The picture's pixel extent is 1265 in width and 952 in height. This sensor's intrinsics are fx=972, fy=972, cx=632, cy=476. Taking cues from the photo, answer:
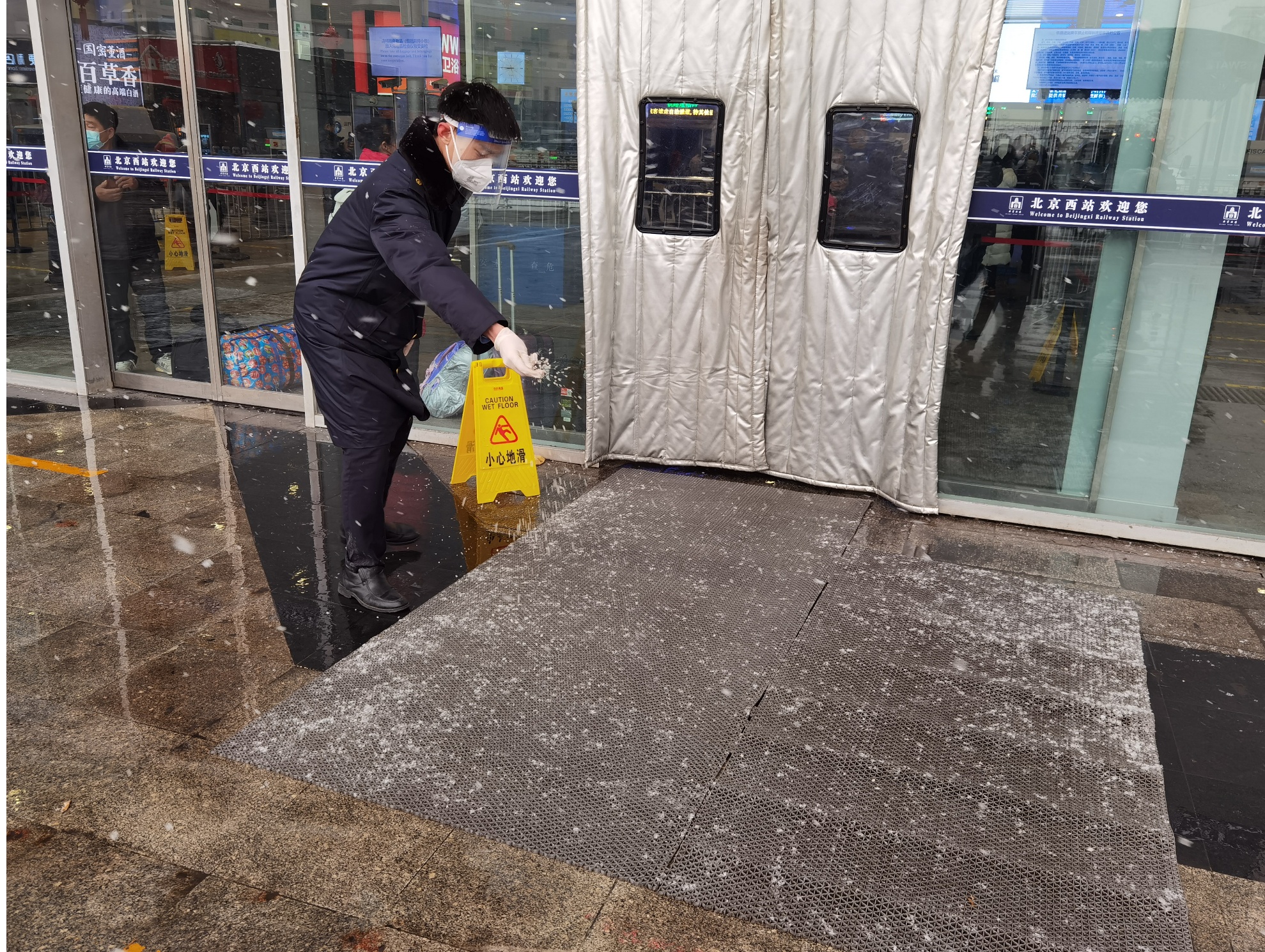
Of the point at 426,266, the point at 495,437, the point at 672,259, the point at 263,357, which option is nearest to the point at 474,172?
the point at 426,266

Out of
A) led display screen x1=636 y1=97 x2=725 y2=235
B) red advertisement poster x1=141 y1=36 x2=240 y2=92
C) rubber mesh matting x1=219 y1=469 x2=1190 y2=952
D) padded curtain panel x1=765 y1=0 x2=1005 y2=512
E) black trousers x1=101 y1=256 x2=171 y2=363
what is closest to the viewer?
rubber mesh matting x1=219 y1=469 x2=1190 y2=952

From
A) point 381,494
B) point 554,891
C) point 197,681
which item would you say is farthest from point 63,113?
point 554,891

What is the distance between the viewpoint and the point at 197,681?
324cm

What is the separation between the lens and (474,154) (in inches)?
143

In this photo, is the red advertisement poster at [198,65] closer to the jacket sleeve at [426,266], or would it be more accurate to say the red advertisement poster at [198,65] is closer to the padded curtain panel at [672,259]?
the padded curtain panel at [672,259]

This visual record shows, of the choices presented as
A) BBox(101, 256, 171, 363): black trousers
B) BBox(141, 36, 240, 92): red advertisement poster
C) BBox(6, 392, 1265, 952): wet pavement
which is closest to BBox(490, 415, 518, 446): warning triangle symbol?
BBox(6, 392, 1265, 952): wet pavement

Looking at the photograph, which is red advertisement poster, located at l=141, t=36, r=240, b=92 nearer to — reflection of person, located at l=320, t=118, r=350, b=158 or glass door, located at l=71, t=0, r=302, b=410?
glass door, located at l=71, t=0, r=302, b=410

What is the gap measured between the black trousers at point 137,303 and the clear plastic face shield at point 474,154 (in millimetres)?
3967

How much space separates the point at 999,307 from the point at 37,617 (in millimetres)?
4406

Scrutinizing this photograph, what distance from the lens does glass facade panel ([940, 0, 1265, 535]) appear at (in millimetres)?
4273

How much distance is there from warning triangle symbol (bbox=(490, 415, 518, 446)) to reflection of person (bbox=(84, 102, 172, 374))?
3.26 m

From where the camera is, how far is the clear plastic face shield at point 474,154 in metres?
3.56

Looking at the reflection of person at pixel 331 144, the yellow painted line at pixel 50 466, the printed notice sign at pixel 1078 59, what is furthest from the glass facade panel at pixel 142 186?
the printed notice sign at pixel 1078 59

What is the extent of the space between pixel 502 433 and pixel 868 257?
2.02 m
